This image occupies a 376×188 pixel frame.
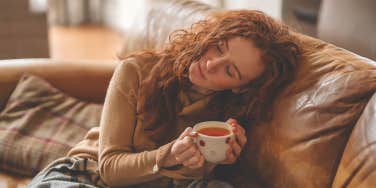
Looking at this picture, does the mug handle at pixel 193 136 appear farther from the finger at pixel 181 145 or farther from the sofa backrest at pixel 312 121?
the sofa backrest at pixel 312 121

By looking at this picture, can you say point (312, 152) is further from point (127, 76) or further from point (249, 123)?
point (127, 76)

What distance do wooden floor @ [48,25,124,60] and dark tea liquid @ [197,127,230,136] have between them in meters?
2.69

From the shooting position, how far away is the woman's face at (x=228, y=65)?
1358mm

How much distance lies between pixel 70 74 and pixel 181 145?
0.87m

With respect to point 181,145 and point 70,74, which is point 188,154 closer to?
point 181,145

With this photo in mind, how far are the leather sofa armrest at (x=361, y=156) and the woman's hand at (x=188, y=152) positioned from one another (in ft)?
1.07

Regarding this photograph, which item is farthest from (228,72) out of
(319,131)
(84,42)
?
(84,42)

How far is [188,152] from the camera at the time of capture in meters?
1.28

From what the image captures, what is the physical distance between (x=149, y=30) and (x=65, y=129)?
48 cm

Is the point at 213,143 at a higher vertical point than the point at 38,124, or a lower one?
higher

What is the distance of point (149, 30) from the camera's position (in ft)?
6.69

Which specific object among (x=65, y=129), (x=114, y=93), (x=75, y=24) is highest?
(x=114, y=93)

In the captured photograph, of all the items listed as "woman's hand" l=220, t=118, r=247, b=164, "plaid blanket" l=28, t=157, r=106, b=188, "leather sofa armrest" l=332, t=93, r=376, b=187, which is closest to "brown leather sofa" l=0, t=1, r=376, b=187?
"leather sofa armrest" l=332, t=93, r=376, b=187

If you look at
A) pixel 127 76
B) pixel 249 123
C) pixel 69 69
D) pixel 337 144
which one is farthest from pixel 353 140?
pixel 69 69
